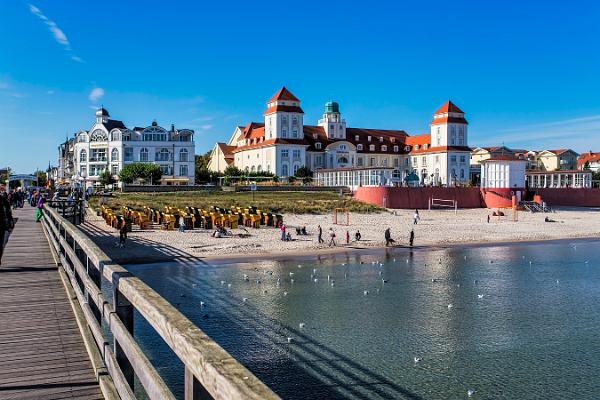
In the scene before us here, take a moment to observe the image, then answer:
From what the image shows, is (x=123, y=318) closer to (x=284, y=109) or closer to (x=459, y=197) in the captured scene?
(x=459, y=197)

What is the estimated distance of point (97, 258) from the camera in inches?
231

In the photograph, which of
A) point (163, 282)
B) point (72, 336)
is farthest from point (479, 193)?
point (72, 336)

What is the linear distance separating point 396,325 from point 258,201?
147ft

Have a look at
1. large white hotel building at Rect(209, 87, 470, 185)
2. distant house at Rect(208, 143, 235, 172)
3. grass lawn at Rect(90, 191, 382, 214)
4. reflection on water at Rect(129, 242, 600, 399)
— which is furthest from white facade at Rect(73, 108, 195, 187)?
reflection on water at Rect(129, 242, 600, 399)

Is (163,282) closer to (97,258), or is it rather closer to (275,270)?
(275,270)

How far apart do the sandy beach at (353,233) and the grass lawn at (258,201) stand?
106 inches

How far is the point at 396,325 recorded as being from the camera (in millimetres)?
19016

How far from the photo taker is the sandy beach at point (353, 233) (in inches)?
1367

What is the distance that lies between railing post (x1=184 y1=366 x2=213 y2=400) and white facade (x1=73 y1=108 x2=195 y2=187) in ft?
300

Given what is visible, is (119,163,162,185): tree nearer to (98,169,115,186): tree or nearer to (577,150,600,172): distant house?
(98,169,115,186): tree

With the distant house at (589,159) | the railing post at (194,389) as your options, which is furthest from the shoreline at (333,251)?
the distant house at (589,159)

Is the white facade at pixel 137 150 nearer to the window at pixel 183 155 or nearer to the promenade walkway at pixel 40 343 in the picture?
the window at pixel 183 155

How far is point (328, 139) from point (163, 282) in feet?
272

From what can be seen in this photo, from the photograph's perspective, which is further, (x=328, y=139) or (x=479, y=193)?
(x=328, y=139)
